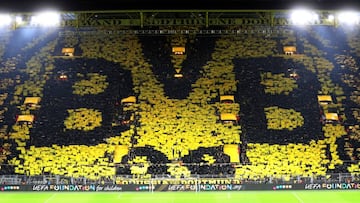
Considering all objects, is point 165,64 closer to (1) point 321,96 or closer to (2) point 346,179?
(1) point 321,96

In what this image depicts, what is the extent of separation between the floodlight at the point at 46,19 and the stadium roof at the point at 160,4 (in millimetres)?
2466

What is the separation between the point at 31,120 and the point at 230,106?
9.73 metres

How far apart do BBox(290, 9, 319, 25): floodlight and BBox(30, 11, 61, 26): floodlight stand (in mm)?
13890

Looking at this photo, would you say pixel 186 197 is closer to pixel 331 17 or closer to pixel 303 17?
pixel 303 17

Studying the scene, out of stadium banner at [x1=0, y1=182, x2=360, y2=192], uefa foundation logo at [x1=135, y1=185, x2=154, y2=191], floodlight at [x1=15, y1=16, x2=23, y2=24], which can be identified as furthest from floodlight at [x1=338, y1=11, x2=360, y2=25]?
floodlight at [x1=15, y1=16, x2=23, y2=24]

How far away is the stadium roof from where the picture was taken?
64.3 ft

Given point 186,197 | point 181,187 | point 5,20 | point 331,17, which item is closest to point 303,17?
point 331,17

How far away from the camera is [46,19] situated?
2527 centimetres

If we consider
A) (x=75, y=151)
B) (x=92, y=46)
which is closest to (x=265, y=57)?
(x=92, y=46)

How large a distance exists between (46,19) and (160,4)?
7.72 metres

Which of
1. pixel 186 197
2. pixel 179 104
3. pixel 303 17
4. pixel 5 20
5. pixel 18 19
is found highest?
pixel 18 19

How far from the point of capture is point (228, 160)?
18.4 m

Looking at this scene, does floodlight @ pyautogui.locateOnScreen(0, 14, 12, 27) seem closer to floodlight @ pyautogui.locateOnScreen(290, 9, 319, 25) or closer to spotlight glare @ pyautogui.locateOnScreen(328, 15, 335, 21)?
floodlight @ pyautogui.locateOnScreen(290, 9, 319, 25)

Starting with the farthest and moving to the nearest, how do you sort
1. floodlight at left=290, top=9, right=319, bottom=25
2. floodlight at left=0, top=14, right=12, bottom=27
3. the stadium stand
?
floodlight at left=0, top=14, right=12, bottom=27
floodlight at left=290, top=9, right=319, bottom=25
the stadium stand
